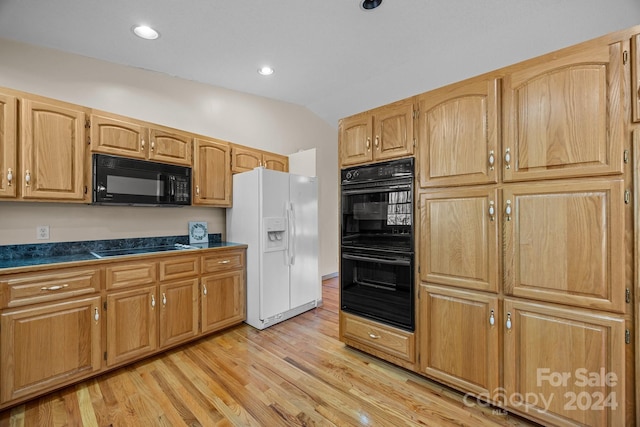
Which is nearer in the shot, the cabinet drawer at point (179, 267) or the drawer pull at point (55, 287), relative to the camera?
the drawer pull at point (55, 287)

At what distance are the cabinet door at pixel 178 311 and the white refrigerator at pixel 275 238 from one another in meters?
0.63

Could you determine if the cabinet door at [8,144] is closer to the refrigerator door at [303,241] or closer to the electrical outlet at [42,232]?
the electrical outlet at [42,232]

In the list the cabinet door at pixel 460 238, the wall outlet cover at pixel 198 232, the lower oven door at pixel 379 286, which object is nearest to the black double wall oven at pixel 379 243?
the lower oven door at pixel 379 286

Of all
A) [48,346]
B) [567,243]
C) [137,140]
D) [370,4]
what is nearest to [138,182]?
[137,140]

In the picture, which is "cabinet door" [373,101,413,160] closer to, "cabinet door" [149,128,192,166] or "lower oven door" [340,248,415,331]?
"lower oven door" [340,248,415,331]

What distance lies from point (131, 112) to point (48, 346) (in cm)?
221

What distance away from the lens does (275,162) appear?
12.6ft

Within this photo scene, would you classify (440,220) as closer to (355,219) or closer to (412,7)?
(355,219)

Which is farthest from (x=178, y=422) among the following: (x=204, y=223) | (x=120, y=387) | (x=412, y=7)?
(x=412, y=7)

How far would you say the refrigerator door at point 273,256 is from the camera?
117 inches

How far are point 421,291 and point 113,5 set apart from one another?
3.14 m

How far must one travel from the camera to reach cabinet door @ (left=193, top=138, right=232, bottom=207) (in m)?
2.98

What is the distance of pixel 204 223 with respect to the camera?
336 centimetres

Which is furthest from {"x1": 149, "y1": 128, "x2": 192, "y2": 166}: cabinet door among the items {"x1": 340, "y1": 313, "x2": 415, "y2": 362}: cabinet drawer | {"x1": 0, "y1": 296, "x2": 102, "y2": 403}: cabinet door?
{"x1": 340, "y1": 313, "x2": 415, "y2": 362}: cabinet drawer
